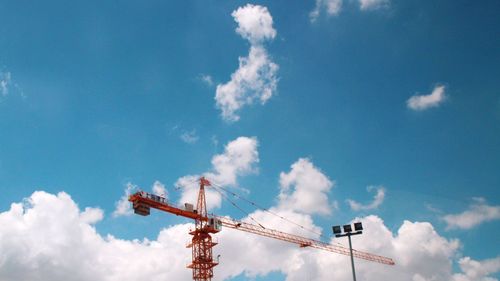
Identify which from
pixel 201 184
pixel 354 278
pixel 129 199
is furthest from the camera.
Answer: pixel 201 184

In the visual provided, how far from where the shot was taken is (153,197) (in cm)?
11969

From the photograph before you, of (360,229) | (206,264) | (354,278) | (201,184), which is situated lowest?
(354,278)

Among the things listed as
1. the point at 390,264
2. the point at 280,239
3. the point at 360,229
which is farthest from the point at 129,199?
the point at 390,264

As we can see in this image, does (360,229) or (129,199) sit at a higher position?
(129,199)

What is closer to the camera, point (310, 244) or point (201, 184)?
point (201, 184)

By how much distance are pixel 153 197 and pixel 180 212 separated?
11247 mm

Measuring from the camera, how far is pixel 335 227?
2859 inches

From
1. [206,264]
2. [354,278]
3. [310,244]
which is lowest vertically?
[354,278]

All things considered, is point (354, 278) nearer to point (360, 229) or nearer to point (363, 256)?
point (360, 229)

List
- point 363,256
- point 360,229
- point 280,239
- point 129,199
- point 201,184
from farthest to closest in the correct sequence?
point 363,256 < point 280,239 < point 201,184 < point 129,199 < point 360,229

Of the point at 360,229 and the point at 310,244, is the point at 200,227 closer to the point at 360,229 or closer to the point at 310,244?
the point at 310,244

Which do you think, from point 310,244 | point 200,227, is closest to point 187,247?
point 200,227

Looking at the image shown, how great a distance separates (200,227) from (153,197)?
64.3 ft

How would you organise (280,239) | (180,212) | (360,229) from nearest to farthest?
(360,229), (180,212), (280,239)
